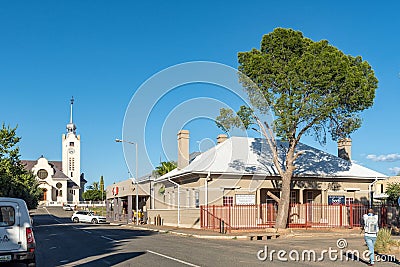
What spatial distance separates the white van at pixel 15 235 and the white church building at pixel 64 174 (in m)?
104

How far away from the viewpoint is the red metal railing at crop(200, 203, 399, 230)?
33844 millimetres

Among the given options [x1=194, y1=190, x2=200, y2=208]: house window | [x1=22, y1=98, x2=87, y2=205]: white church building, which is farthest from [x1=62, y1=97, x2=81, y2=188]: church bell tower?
[x1=194, y1=190, x2=200, y2=208]: house window

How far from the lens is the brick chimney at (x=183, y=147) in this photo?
4200 centimetres

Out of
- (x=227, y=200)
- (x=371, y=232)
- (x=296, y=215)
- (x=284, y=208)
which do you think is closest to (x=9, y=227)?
(x=371, y=232)

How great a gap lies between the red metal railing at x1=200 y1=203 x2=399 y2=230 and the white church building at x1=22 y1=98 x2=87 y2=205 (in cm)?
8670

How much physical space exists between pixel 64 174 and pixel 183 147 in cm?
9463

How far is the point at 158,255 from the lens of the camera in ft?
60.6

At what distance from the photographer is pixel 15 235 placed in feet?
43.2

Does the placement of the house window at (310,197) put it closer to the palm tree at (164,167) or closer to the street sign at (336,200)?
the street sign at (336,200)

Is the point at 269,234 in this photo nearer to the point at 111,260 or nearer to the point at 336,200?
the point at 336,200

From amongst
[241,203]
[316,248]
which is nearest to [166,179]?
[241,203]

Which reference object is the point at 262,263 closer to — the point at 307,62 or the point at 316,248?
the point at 316,248

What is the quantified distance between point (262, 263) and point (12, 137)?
29.6m

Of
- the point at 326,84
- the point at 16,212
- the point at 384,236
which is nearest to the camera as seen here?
the point at 16,212
